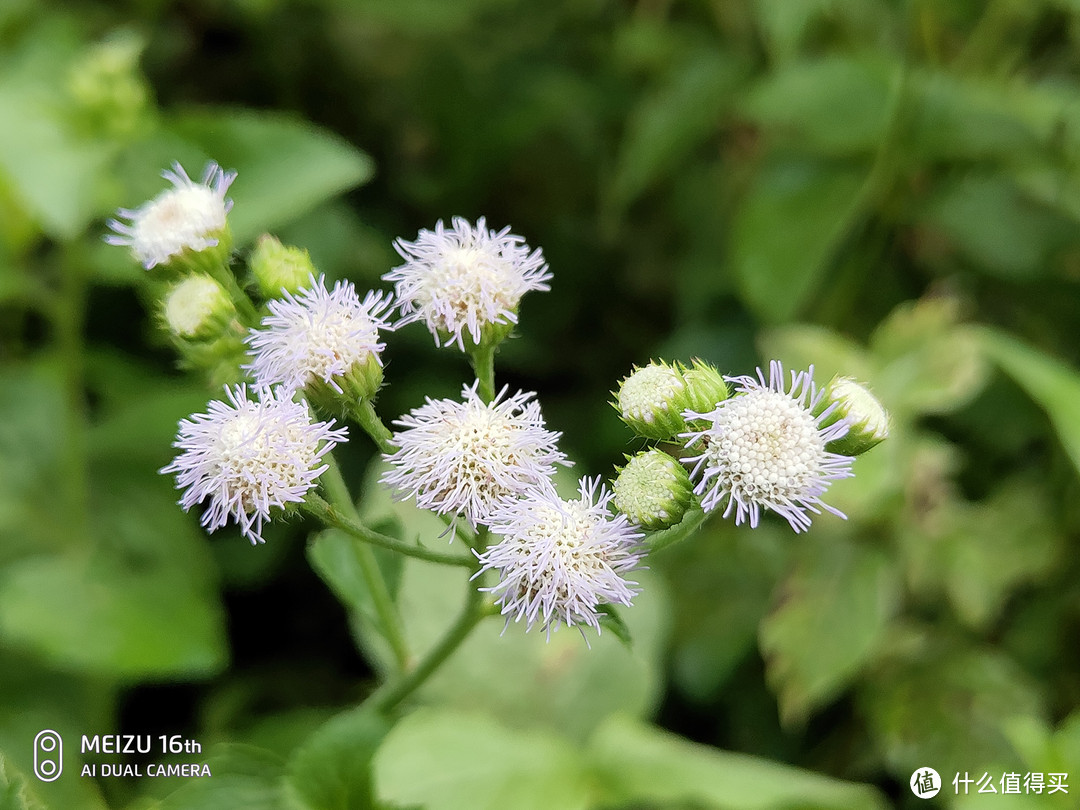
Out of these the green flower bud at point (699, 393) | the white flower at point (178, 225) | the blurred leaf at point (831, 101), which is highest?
the blurred leaf at point (831, 101)

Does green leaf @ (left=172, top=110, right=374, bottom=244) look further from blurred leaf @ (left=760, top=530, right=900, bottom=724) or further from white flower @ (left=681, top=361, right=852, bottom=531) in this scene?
blurred leaf @ (left=760, top=530, right=900, bottom=724)

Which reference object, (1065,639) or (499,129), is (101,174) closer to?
(499,129)

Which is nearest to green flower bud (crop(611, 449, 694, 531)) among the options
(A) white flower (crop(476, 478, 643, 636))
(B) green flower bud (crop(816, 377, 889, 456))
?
(A) white flower (crop(476, 478, 643, 636))

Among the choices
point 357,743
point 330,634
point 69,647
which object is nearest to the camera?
point 357,743

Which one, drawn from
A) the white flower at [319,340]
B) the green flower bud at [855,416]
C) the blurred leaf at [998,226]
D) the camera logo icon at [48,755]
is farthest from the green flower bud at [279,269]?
the blurred leaf at [998,226]

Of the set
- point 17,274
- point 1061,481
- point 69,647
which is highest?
point 17,274

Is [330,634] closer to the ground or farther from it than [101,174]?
closer to the ground

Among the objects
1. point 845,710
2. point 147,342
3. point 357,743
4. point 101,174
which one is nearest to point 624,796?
point 357,743

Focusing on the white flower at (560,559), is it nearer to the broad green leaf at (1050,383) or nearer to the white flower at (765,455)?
the white flower at (765,455)
